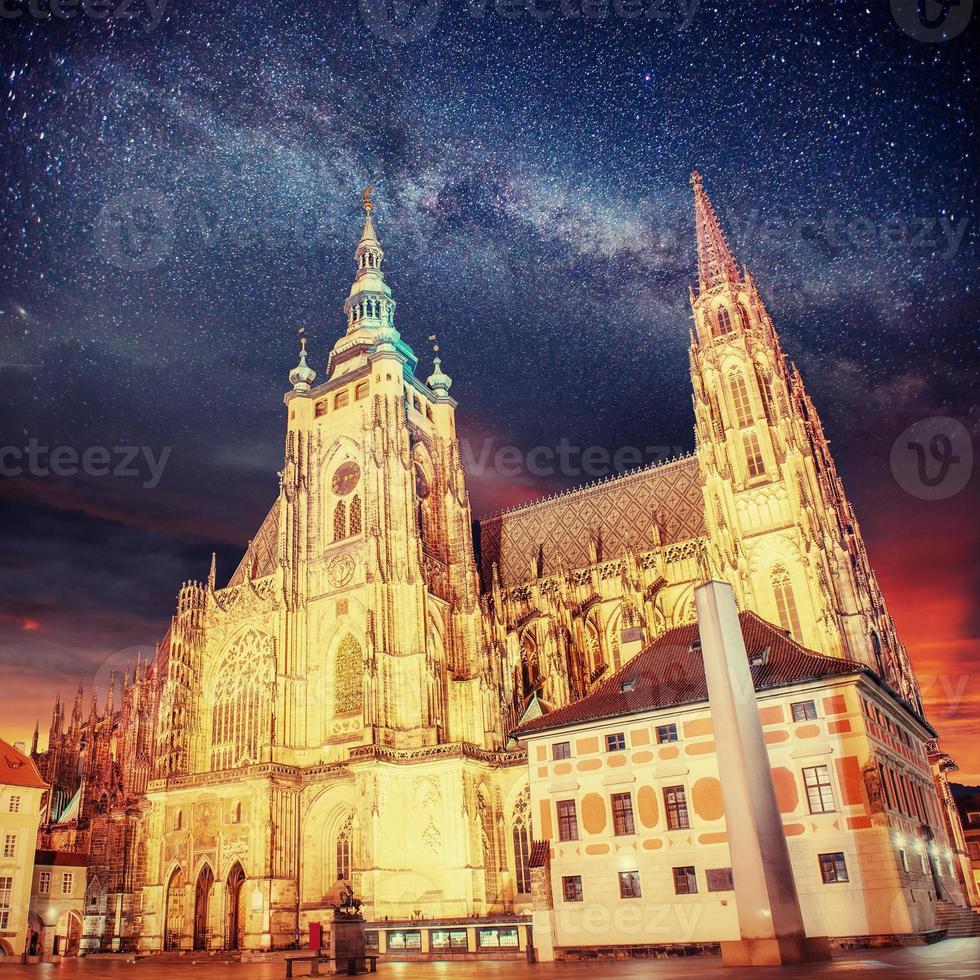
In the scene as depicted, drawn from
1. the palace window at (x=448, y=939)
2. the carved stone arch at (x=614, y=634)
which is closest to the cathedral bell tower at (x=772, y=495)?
the carved stone arch at (x=614, y=634)

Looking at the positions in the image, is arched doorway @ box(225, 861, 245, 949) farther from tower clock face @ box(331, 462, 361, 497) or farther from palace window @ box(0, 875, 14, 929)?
tower clock face @ box(331, 462, 361, 497)

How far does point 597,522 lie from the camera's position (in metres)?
53.8

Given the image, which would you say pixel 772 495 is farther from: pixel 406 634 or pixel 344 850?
pixel 344 850

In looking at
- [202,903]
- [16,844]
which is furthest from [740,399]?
[16,844]

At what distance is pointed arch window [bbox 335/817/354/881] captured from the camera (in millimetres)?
39844

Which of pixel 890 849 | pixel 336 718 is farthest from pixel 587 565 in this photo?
pixel 890 849

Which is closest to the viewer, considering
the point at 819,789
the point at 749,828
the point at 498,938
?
the point at 749,828

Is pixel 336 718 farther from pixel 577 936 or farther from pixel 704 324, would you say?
pixel 704 324

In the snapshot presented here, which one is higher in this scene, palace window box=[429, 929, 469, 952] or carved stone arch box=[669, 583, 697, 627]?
carved stone arch box=[669, 583, 697, 627]

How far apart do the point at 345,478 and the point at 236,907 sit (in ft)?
73.5

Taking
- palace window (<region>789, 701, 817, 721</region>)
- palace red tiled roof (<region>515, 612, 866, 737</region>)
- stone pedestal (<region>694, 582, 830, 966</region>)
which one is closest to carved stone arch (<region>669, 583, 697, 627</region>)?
palace red tiled roof (<region>515, 612, 866, 737</region>)

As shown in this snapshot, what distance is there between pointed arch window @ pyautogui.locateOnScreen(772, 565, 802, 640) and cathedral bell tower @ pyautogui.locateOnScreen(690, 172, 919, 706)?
0.05 m

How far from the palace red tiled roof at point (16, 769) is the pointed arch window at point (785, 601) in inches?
1478

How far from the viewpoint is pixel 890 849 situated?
23.2 metres
